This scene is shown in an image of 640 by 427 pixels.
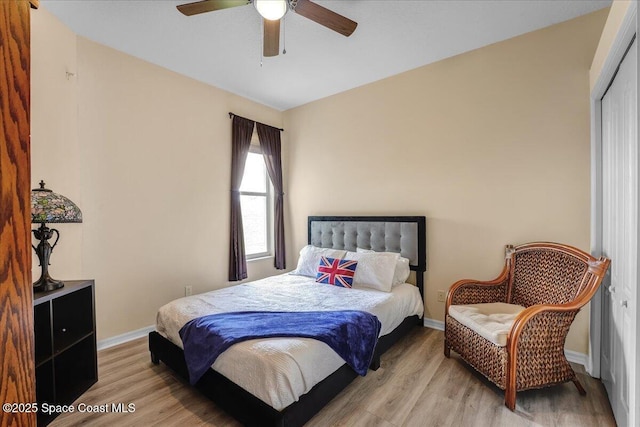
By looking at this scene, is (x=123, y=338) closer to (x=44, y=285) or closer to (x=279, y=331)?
(x=44, y=285)

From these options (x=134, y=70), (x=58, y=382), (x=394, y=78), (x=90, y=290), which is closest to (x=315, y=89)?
(x=394, y=78)

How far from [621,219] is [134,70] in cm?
410

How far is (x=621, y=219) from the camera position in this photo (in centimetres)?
174

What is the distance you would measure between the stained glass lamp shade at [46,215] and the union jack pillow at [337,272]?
2139 millimetres

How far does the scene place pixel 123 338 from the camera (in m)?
2.83

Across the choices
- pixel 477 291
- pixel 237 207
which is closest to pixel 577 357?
pixel 477 291

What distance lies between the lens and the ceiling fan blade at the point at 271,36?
1975 millimetres

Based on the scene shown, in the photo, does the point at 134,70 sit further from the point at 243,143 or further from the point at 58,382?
the point at 58,382

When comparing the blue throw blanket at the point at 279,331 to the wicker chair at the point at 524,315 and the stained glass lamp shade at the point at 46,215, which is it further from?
the stained glass lamp shade at the point at 46,215

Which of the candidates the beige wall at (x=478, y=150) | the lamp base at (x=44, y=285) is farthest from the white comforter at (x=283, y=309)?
the beige wall at (x=478, y=150)

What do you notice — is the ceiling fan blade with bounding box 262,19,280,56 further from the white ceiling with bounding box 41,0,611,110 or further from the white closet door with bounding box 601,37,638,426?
the white closet door with bounding box 601,37,638,426

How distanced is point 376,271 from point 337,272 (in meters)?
0.41

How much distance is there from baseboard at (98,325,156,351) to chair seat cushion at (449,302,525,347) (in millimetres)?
2970

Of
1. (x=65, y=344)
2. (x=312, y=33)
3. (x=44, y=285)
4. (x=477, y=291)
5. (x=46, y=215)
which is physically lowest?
(x=65, y=344)
